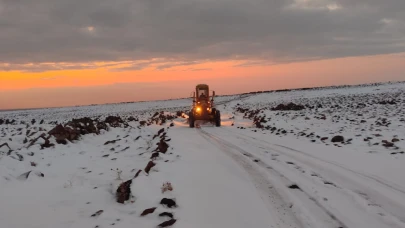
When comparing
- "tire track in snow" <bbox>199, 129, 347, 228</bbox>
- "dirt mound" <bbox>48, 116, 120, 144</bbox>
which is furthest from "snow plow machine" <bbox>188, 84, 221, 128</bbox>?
"tire track in snow" <bbox>199, 129, 347, 228</bbox>

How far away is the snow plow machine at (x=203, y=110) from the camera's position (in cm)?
2195

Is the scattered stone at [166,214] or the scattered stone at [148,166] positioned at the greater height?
the scattered stone at [148,166]

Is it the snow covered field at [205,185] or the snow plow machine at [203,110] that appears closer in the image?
the snow covered field at [205,185]

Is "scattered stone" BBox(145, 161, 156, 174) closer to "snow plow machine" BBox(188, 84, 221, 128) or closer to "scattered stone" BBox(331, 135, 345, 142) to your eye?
"scattered stone" BBox(331, 135, 345, 142)

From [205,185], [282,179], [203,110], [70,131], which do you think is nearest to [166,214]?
[205,185]

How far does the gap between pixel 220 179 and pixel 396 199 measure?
3133 millimetres

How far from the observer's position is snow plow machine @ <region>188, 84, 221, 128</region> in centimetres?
2195

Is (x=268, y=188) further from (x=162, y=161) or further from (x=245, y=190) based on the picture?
(x=162, y=161)

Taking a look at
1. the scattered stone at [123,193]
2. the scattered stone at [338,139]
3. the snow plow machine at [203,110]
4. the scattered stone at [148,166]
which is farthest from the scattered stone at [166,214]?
the snow plow machine at [203,110]

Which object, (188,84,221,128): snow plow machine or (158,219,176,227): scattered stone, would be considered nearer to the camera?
(158,219,176,227): scattered stone

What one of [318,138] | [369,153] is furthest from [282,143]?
[369,153]

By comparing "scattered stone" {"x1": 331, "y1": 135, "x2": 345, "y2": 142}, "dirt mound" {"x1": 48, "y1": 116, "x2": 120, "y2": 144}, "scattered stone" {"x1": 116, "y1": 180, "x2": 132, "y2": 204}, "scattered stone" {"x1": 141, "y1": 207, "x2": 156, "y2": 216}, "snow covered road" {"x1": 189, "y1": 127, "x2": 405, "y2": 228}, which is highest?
"dirt mound" {"x1": 48, "y1": 116, "x2": 120, "y2": 144}

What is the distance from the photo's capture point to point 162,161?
8500 millimetres

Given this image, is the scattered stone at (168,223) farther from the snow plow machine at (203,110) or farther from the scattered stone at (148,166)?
the snow plow machine at (203,110)
